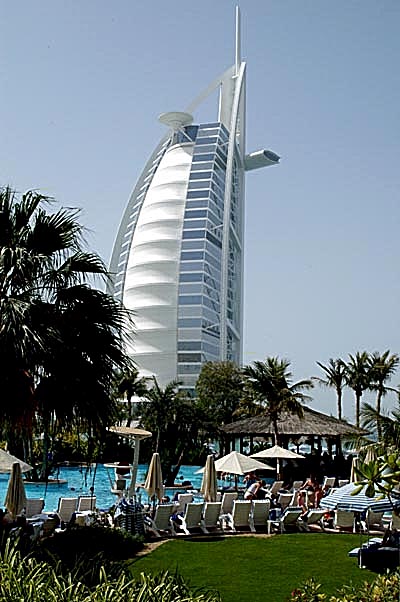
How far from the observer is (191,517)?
1583 cm

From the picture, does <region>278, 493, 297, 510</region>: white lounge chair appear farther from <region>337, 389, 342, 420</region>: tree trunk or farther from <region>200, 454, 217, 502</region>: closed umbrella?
<region>337, 389, 342, 420</region>: tree trunk

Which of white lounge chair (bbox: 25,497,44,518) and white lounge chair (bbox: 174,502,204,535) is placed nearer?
white lounge chair (bbox: 174,502,204,535)

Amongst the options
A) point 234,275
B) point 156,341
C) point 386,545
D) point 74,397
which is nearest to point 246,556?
point 386,545

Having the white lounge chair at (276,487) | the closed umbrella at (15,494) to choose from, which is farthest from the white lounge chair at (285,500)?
the closed umbrella at (15,494)

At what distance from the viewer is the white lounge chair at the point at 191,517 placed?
15781mm

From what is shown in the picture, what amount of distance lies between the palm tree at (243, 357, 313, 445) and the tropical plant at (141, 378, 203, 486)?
11.3 feet

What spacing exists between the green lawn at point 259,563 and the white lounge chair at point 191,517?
0.77 meters

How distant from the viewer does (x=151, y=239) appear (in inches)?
3349

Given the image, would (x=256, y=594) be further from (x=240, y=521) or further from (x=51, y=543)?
(x=240, y=521)

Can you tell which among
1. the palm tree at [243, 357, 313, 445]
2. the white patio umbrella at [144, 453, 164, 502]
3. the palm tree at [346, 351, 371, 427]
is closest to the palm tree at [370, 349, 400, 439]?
the palm tree at [346, 351, 371, 427]

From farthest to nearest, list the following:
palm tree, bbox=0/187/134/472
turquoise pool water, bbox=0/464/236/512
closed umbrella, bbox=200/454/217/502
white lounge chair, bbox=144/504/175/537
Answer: turquoise pool water, bbox=0/464/236/512, closed umbrella, bbox=200/454/217/502, white lounge chair, bbox=144/504/175/537, palm tree, bbox=0/187/134/472

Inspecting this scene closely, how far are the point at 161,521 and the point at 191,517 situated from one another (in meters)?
0.68

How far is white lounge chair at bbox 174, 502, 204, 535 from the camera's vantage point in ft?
51.8

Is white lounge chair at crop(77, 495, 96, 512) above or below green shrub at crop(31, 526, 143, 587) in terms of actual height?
above
